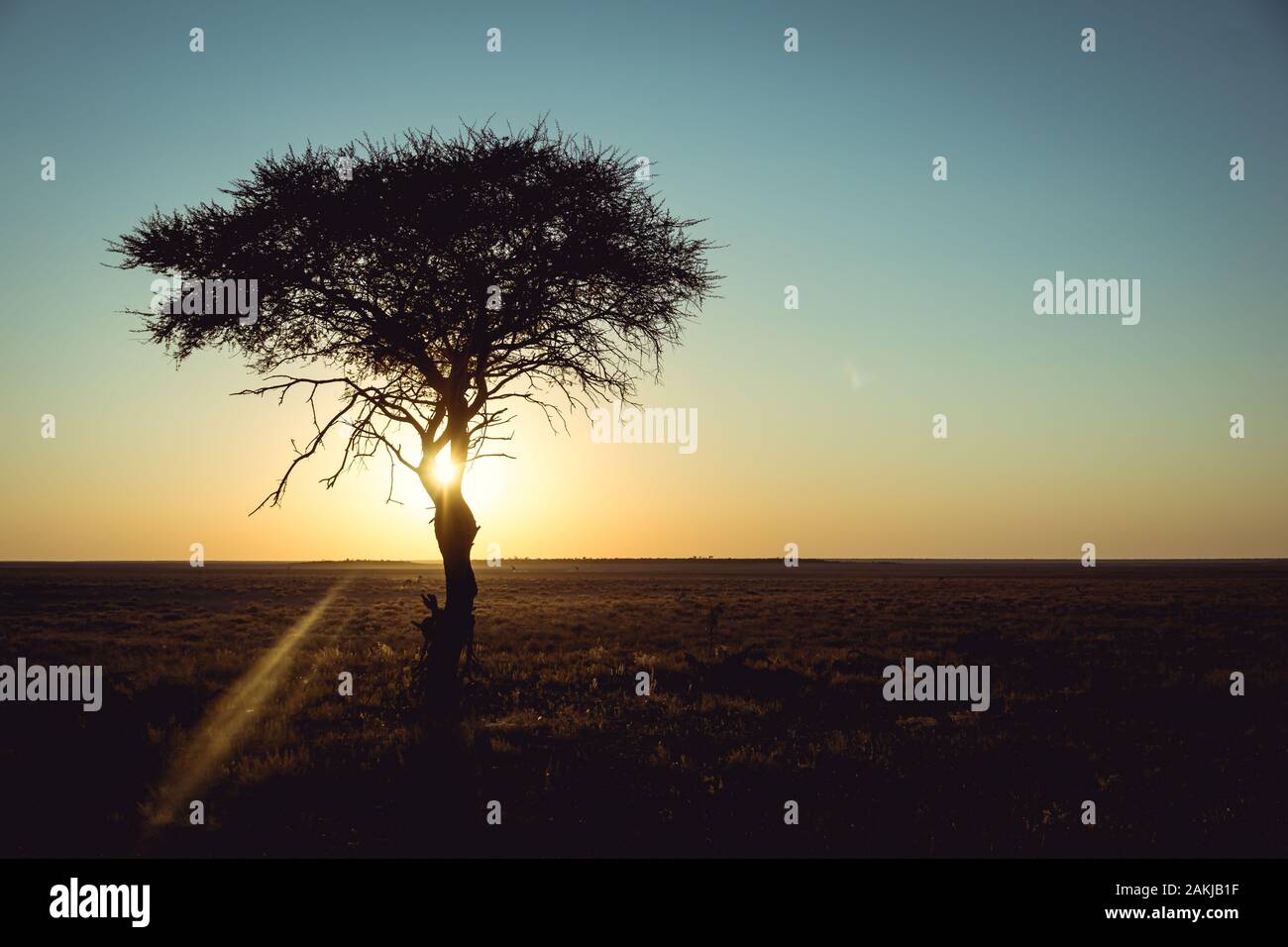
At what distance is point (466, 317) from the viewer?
14.7 metres

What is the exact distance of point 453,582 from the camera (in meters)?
14.9

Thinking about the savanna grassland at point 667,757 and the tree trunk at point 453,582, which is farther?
the tree trunk at point 453,582

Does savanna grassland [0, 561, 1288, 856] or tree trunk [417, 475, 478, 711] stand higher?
tree trunk [417, 475, 478, 711]

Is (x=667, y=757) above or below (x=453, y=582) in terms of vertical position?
below

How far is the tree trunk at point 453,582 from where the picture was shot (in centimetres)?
1441

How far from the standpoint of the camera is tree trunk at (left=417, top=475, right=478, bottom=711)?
14.4m

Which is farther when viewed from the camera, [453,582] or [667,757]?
[453,582]

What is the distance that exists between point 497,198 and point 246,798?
10.1 meters

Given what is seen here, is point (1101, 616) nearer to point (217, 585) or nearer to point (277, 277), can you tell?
point (277, 277)

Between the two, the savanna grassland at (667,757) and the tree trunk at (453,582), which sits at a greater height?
the tree trunk at (453,582)

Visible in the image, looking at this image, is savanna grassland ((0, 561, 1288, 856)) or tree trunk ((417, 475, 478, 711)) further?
tree trunk ((417, 475, 478, 711))
